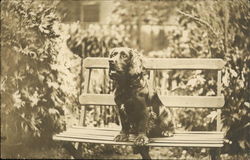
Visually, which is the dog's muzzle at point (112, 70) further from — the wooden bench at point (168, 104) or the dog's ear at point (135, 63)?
the wooden bench at point (168, 104)

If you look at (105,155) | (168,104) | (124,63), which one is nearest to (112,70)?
(124,63)

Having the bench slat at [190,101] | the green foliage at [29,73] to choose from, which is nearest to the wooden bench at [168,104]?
the bench slat at [190,101]

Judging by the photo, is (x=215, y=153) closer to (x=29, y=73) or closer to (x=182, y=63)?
(x=182, y=63)

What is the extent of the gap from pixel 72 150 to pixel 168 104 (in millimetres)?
480

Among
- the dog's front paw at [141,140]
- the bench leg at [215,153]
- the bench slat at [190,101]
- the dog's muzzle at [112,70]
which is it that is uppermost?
the dog's muzzle at [112,70]

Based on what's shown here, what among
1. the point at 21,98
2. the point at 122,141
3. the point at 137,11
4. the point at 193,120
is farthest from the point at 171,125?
the point at 21,98

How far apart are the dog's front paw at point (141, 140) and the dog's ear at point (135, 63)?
0.27m

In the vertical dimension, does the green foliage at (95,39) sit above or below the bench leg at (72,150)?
above

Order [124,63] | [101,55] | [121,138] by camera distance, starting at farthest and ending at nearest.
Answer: [101,55] → [121,138] → [124,63]

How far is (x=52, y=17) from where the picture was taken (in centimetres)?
185

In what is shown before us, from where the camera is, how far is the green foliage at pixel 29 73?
1859mm

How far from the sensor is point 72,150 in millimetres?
1815

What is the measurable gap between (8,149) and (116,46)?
0.71 metres

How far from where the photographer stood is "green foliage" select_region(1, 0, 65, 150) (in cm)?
186
